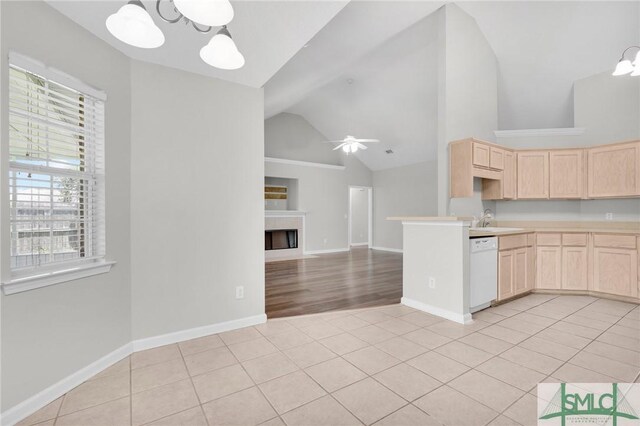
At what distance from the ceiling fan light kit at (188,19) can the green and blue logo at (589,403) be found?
253 centimetres

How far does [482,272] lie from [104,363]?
3640 millimetres

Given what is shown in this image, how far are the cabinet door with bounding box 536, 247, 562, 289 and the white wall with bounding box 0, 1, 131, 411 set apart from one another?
492 cm

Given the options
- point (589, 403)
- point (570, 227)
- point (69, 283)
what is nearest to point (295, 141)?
point (570, 227)

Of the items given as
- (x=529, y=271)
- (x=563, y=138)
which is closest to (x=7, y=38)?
(x=529, y=271)

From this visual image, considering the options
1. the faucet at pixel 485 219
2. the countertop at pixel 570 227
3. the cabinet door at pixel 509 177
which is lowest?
the countertop at pixel 570 227

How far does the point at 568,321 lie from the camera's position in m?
3.03

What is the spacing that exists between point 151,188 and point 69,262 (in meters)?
0.79

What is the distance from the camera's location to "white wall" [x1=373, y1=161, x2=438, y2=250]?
7.97 m

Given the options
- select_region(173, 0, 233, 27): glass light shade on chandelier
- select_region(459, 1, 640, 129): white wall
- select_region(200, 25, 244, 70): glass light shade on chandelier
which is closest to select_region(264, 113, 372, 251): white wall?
select_region(459, 1, 640, 129): white wall

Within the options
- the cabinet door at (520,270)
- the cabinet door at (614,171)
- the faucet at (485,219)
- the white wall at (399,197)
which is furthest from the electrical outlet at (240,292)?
the white wall at (399,197)

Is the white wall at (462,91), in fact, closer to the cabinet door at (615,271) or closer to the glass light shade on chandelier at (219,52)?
the cabinet door at (615,271)

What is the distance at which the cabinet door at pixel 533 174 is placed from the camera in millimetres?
4285

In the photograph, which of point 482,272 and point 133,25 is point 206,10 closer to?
point 133,25

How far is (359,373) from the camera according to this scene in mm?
2068
